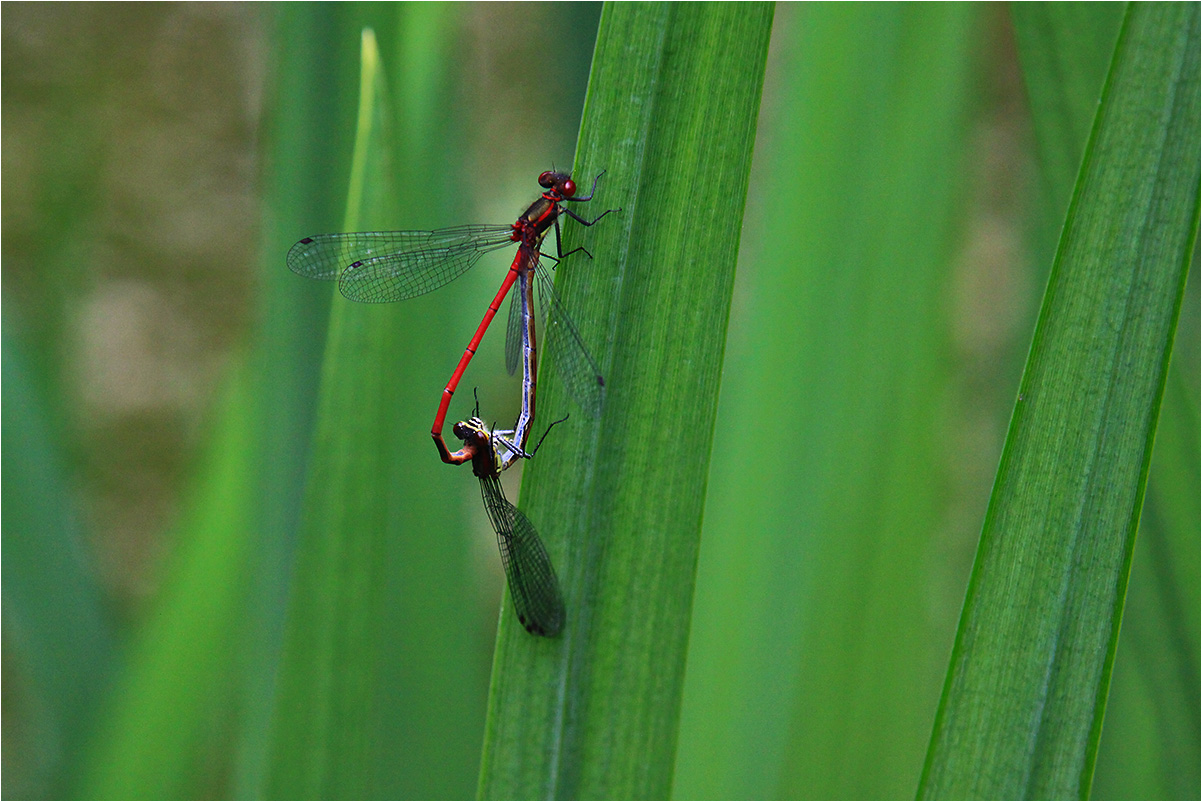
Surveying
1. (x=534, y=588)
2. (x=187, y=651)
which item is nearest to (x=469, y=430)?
(x=534, y=588)

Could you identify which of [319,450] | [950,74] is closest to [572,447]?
[319,450]

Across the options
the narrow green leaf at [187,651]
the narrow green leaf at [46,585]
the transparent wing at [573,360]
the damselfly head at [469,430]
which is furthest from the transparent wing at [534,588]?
the narrow green leaf at [46,585]

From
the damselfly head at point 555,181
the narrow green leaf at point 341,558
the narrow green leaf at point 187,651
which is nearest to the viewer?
the narrow green leaf at point 341,558

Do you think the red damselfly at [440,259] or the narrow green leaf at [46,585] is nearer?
the red damselfly at [440,259]

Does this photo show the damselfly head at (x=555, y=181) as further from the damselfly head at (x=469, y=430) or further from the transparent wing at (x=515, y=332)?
the damselfly head at (x=469, y=430)

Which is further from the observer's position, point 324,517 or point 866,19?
point 866,19

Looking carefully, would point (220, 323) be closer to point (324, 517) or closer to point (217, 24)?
point (217, 24)
